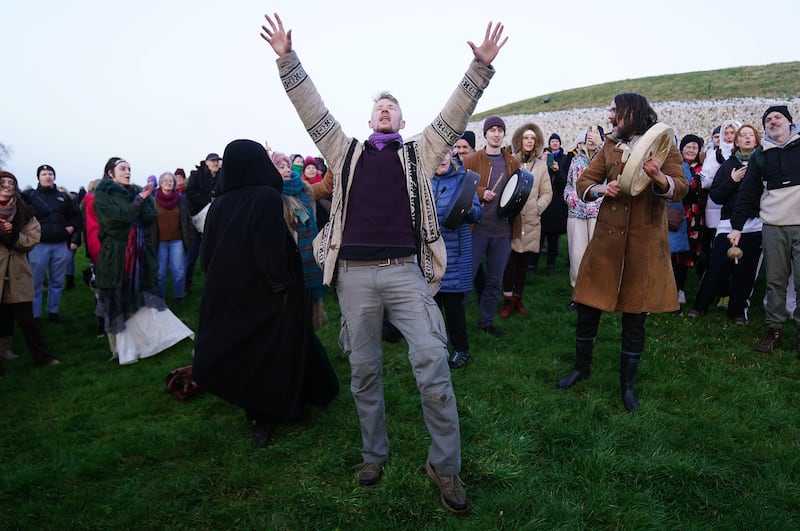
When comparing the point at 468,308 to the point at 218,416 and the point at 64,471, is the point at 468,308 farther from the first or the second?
the point at 64,471

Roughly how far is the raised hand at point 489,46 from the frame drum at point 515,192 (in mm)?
2901

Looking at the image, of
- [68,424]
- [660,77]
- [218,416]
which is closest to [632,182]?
[218,416]

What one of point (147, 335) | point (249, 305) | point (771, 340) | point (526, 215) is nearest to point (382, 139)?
point (249, 305)

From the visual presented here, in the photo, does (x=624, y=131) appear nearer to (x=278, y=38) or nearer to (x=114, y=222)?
(x=278, y=38)

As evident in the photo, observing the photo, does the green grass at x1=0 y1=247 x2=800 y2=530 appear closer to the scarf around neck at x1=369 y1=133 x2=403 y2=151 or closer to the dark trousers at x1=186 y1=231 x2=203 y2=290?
the scarf around neck at x1=369 y1=133 x2=403 y2=151

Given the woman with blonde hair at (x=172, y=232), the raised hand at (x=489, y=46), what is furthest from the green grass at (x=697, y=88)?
the raised hand at (x=489, y=46)

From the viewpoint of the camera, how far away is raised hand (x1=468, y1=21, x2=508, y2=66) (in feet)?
A: 9.41

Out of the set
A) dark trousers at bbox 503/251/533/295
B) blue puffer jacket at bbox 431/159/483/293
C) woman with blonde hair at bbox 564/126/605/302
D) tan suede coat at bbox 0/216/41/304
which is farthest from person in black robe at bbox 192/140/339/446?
woman with blonde hair at bbox 564/126/605/302

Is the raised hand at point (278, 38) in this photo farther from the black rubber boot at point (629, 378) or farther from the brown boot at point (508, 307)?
the brown boot at point (508, 307)

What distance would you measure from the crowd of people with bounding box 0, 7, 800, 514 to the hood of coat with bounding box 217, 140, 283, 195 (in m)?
0.02

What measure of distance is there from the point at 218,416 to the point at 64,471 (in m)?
1.15

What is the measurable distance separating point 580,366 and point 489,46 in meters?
3.03

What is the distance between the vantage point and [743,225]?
5.68 meters

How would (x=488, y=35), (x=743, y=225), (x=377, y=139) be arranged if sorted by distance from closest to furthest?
(x=488, y=35)
(x=377, y=139)
(x=743, y=225)
